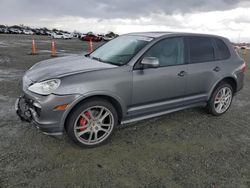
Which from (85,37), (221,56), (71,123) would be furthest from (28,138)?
(85,37)

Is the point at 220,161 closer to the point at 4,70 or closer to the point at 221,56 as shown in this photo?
the point at 221,56

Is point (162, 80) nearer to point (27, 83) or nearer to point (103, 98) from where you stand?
point (103, 98)

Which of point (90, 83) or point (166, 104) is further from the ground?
point (90, 83)

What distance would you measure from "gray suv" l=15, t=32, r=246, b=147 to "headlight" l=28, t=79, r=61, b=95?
0.05 ft

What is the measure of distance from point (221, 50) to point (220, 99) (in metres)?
1.03

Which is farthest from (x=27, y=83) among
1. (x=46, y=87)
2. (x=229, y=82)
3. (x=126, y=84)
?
(x=229, y=82)

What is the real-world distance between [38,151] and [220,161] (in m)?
2.59

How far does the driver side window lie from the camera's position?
3.95 m

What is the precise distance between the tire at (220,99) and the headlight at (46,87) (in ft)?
10.3

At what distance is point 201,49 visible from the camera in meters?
4.59

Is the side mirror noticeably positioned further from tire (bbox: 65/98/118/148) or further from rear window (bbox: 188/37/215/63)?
rear window (bbox: 188/37/215/63)

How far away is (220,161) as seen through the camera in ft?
10.9

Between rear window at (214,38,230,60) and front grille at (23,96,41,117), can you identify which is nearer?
front grille at (23,96,41,117)

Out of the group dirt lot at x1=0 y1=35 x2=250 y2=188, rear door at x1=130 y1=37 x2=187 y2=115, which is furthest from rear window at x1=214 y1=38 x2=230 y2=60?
dirt lot at x1=0 y1=35 x2=250 y2=188
